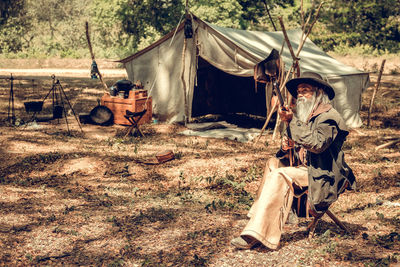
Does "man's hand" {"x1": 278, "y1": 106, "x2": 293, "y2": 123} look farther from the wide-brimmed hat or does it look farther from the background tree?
the background tree

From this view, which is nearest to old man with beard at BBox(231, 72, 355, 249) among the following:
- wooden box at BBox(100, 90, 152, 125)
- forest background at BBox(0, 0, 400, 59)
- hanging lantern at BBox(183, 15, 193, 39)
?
hanging lantern at BBox(183, 15, 193, 39)

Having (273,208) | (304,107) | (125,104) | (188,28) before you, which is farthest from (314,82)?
(125,104)

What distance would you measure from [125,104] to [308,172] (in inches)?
319

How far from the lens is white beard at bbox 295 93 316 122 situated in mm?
3949

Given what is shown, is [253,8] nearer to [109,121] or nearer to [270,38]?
[270,38]

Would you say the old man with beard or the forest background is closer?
the old man with beard

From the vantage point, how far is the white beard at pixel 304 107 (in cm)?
395

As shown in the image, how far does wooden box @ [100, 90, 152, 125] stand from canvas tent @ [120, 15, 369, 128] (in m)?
0.52

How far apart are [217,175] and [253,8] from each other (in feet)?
74.3

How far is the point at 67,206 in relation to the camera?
18.6 feet

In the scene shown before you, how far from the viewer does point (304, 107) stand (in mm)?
3979

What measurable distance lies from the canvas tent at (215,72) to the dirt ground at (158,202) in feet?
3.80

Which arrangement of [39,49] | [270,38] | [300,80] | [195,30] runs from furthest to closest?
[39,49]
[270,38]
[195,30]
[300,80]

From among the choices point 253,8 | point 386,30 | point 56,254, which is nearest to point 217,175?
point 56,254
